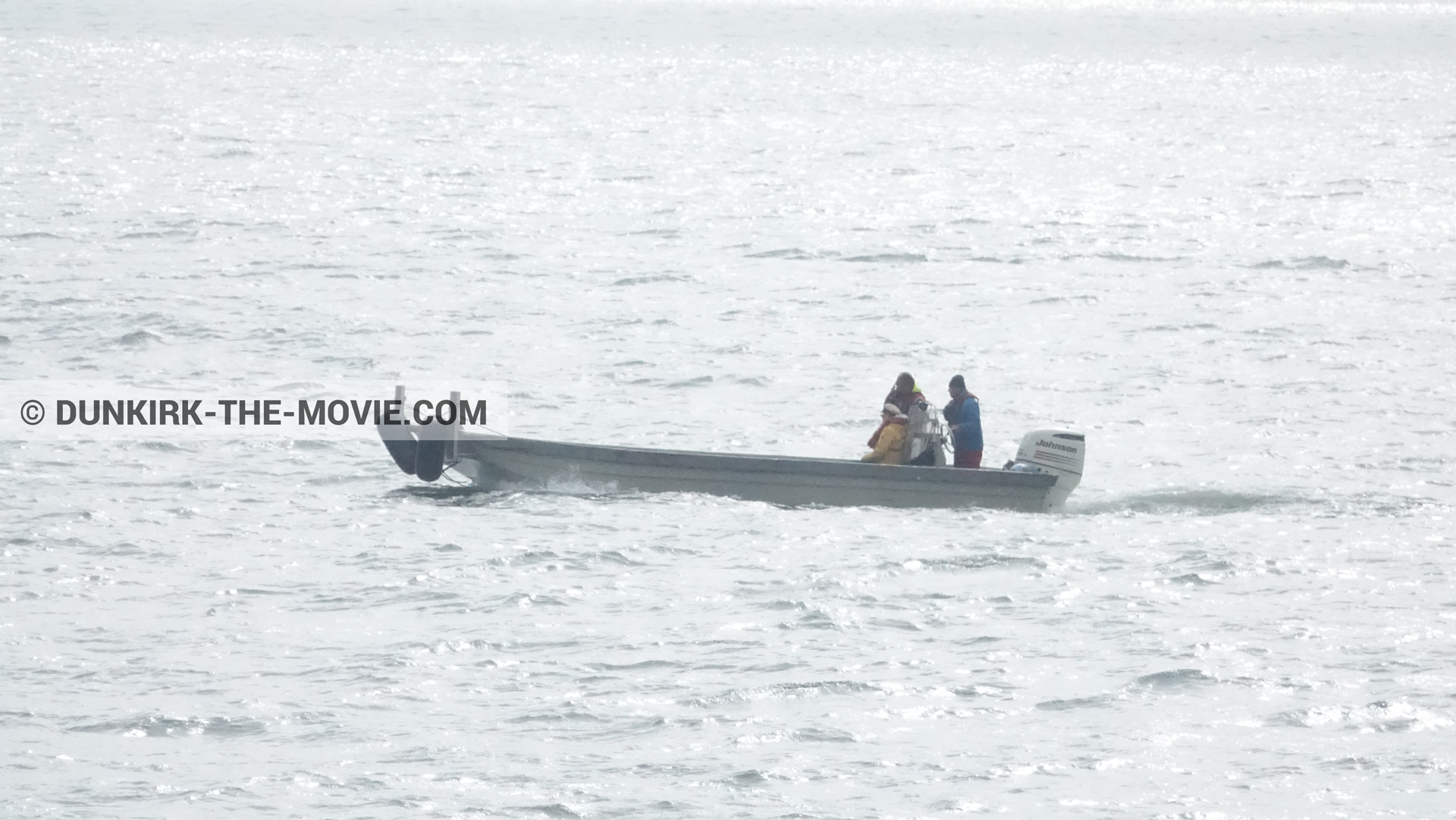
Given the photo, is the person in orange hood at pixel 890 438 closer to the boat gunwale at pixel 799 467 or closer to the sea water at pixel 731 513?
the boat gunwale at pixel 799 467

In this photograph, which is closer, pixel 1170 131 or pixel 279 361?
pixel 279 361

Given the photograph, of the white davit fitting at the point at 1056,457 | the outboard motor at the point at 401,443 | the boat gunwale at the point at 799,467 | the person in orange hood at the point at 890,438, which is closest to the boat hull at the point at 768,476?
the boat gunwale at the point at 799,467

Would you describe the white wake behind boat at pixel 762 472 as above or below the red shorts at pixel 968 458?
below

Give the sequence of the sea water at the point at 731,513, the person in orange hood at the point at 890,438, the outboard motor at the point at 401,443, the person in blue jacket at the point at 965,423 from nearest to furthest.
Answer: the sea water at the point at 731,513, the person in orange hood at the point at 890,438, the person in blue jacket at the point at 965,423, the outboard motor at the point at 401,443

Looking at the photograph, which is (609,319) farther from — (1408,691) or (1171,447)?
(1408,691)

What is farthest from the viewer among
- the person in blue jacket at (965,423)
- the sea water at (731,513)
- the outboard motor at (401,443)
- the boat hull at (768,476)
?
the outboard motor at (401,443)

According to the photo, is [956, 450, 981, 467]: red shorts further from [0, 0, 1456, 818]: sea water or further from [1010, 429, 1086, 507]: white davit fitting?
[0, 0, 1456, 818]: sea water

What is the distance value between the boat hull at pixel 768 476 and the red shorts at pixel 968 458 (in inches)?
10.4

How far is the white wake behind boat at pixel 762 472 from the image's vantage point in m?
20.9

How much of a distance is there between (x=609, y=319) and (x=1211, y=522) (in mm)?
14953

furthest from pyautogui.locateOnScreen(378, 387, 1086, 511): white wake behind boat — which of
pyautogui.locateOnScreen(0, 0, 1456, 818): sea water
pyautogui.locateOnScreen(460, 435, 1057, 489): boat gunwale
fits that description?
pyautogui.locateOnScreen(0, 0, 1456, 818): sea water

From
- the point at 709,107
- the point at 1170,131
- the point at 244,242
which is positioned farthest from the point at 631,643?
Answer: the point at 709,107

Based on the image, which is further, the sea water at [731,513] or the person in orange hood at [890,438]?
the person in orange hood at [890,438]

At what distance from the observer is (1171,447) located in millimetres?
25250
